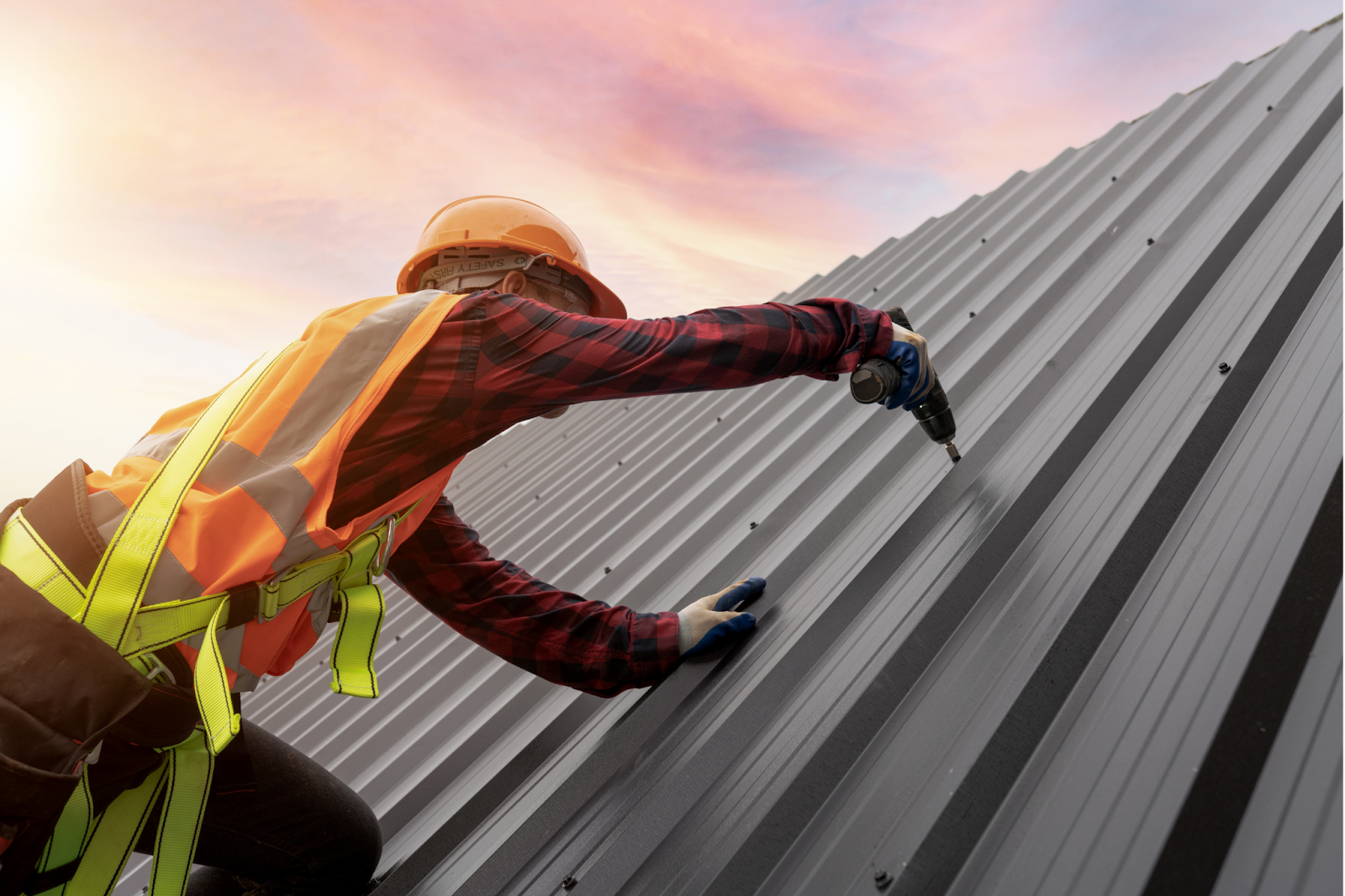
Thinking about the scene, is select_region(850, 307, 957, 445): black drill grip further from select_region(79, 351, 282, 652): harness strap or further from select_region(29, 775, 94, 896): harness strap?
select_region(29, 775, 94, 896): harness strap

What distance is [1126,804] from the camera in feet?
3.11

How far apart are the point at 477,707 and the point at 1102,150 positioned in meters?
4.50

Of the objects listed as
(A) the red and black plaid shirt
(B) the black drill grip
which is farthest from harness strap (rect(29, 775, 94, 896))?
(B) the black drill grip

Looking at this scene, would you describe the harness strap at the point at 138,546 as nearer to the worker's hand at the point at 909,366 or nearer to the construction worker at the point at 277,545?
the construction worker at the point at 277,545

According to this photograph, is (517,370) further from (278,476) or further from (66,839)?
(66,839)

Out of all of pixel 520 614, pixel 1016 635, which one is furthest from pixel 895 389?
pixel 520 614

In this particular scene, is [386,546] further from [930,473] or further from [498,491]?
[498,491]

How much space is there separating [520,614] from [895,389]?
1.14 metres

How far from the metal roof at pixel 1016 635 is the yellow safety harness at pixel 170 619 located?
0.52m

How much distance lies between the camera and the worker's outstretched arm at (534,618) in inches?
74.8

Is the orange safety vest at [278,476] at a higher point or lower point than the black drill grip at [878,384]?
higher

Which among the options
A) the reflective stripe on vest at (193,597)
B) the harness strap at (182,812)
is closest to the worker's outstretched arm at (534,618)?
the reflective stripe on vest at (193,597)

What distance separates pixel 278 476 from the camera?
1.24 metres

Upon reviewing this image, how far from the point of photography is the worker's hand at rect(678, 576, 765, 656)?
6.05ft
